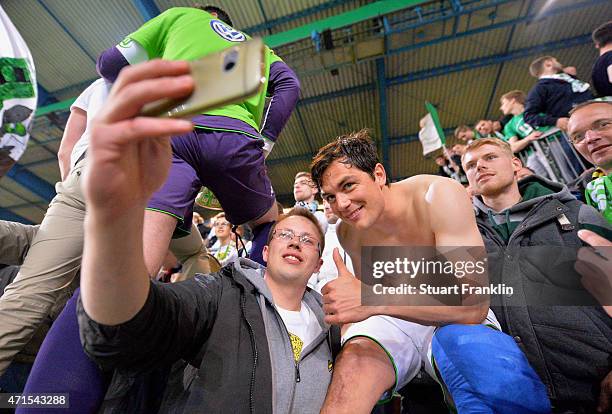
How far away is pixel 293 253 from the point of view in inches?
62.6

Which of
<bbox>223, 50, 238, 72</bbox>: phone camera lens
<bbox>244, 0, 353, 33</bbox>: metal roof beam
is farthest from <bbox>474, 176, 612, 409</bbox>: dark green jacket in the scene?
<bbox>244, 0, 353, 33</bbox>: metal roof beam

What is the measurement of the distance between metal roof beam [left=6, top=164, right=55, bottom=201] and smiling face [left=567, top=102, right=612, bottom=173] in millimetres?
13499

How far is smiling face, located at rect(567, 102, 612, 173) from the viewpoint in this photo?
68.6 inches

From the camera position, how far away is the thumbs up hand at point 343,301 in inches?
44.6

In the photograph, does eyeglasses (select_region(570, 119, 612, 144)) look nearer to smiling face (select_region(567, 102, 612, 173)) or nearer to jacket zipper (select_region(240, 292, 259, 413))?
smiling face (select_region(567, 102, 612, 173))

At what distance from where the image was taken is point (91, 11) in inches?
225

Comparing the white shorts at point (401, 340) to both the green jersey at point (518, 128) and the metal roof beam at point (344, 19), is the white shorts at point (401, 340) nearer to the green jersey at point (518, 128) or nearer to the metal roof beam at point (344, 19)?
the green jersey at point (518, 128)

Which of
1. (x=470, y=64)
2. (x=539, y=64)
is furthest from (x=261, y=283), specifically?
(x=470, y=64)

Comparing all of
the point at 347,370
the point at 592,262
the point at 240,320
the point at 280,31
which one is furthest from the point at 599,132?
the point at 280,31

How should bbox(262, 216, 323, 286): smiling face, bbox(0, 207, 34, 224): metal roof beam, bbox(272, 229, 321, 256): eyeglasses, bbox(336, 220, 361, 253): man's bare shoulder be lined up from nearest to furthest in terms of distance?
bbox(262, 216, 323, 286): smiling face
bbox(272, 229, 321, 256): eyeglasses
bbox(336, 220, 361, 253): man's bare shoulder
bbox(0, 207, 34, 224): metal roof beam

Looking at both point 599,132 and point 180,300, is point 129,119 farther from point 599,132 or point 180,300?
point 599,132

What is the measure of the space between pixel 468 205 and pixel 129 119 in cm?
145

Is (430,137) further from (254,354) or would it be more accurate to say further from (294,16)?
(254,354)

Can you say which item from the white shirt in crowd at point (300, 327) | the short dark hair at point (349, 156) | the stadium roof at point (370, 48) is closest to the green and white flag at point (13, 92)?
the white shirt in crowd at point (300, 327)
